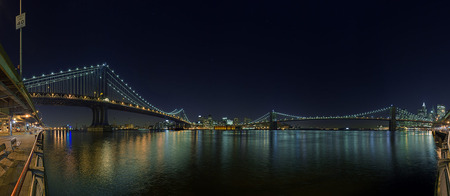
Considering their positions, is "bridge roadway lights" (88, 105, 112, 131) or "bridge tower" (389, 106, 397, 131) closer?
"bridge roadway lights" (88, 105, 112, 131)

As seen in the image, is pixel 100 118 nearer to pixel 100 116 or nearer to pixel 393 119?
pixel 100 116

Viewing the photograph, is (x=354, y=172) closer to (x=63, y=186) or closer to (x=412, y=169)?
(x=412, y=169)

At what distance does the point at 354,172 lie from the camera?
14.7 m

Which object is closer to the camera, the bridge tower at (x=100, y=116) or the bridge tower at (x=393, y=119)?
the bridge tower at (x=100, y=116)

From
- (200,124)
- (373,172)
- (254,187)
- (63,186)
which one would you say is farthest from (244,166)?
(200,124)

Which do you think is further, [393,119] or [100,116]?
[393,119]

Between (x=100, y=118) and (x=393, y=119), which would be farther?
(x=393, y=119)

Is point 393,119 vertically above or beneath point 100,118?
beneath

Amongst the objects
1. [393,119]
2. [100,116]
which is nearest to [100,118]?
[100,116]

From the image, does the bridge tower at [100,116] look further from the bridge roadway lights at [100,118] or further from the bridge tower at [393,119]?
the bridge tower at [393,119]

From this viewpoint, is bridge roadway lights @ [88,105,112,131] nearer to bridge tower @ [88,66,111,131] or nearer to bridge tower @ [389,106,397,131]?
bridge tower @ [88,66,111,131]

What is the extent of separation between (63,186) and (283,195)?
803 centimetres

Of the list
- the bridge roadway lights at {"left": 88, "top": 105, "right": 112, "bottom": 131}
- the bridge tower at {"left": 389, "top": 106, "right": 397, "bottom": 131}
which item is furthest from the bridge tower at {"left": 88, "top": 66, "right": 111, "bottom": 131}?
the bridge tower at {"left": 389, "top": 106, "right": 397, "bottom": 131}

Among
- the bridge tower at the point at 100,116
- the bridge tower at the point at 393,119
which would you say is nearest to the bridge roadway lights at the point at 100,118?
the bridge tower at the point at 100,116
